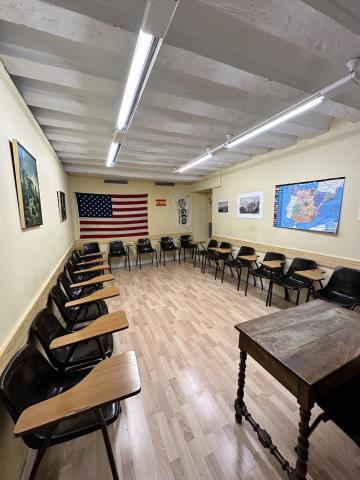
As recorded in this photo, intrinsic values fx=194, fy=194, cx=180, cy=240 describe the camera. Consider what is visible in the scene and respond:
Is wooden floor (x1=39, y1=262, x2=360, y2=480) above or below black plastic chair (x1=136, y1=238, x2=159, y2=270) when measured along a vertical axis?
below

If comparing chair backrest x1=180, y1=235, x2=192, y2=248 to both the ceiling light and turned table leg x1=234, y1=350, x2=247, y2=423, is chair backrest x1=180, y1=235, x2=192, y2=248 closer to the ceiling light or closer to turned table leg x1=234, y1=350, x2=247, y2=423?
the ceiling light

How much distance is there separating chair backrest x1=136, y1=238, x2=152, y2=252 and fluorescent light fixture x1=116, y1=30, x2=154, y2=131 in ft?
12.9

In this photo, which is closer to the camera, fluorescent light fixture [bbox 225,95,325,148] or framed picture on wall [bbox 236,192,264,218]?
fluorescent light fixture [bbox 225,95,325,148]

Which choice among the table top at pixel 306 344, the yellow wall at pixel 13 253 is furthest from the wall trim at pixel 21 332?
the table top at pixel 306 344

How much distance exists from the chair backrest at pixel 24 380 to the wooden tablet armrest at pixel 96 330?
126 mm

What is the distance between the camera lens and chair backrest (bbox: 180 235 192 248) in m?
6.10

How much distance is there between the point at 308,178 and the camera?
3043 mm

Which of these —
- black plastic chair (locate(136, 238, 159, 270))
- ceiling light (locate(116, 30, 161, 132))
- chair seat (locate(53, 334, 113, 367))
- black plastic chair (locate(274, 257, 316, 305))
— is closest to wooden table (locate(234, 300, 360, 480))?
chair seat (locate(53, 334, 113, 367))

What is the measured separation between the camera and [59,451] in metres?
1.26

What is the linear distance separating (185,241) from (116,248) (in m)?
2.15

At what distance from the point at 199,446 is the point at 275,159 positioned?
13.1 feet

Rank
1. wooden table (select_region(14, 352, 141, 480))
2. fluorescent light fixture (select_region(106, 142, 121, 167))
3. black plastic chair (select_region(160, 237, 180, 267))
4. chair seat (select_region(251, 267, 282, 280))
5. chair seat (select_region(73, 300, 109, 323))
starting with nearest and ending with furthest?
wooden table (select_region(14, 352, 141, 480)) < chair seat (select_region(73, 300, 109, 323)) < fluorescent light fixture (select_region(106, 142, 121, 167)) < chair seat (select_region(251, 267, 282, 280)) < black plastic chair (select_region(160, 237, 180, 267))

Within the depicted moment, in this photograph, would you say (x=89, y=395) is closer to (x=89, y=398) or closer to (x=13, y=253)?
(x=89, y=398)

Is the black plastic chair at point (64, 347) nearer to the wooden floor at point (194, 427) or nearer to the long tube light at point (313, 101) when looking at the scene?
the wooden floor at point (194, 427)
